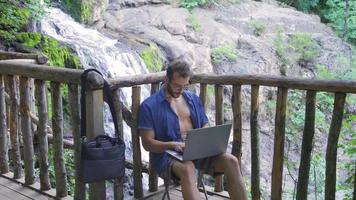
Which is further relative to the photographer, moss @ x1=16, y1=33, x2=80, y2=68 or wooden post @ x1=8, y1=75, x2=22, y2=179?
moss @ x1=16, y1=33, x2=80, y2=68

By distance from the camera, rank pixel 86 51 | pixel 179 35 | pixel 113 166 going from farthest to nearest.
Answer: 1. pixel 179 35
2. pixel 86 51
3. pixel 113 166

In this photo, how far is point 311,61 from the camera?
41.9ft

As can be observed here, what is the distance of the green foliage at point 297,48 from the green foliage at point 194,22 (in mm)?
2195

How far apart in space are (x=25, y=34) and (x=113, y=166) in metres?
5.47

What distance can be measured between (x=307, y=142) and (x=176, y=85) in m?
1.04

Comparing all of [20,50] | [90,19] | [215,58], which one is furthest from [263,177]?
[90,19]

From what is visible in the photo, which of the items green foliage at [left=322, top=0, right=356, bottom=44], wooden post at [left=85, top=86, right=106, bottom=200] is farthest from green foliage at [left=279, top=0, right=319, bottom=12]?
wooden post at [left=85, top=86, right=106, bottom=200]

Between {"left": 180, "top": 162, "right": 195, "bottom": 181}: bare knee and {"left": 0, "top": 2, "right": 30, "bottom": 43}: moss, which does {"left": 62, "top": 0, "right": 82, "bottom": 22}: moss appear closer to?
{"left": 0, "top": 2, "right": 30, "bottom": 43}: moss

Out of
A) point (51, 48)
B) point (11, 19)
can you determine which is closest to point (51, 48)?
point (51, 48)

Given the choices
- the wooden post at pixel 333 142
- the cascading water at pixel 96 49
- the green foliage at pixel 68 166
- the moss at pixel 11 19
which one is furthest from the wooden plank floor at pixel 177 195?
the moss at pixel 11 19

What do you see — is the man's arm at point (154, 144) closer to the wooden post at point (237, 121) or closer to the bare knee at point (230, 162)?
the bare knee at point (230, 162)

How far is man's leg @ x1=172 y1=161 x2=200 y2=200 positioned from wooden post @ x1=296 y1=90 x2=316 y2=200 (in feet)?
2.71

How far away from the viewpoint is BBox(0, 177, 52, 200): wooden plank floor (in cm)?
384

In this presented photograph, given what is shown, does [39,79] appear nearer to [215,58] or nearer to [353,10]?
[215,58]
